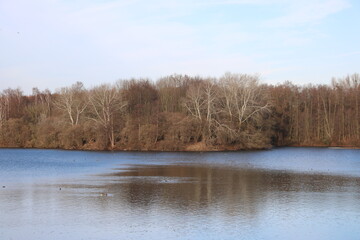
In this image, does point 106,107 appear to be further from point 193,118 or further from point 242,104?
point 242,104

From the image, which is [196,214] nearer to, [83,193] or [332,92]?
[83,193]

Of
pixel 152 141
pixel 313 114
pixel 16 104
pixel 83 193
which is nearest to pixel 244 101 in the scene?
pixel 152 141

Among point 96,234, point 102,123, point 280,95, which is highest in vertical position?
point 280,95

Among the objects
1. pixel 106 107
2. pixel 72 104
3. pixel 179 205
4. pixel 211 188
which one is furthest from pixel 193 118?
pixel 179 205

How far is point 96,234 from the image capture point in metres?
16.3

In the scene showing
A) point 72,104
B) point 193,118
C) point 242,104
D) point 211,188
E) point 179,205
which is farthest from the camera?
point 72,104

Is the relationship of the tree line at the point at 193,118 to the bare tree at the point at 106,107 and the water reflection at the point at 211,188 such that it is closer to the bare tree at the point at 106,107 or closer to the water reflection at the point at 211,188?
the bare tree at the point at 106,107

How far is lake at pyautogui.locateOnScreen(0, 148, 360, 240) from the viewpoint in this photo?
16.8 m

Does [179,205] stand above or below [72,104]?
below

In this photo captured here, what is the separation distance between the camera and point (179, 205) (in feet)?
71.9

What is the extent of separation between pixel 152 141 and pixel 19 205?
53212 mm

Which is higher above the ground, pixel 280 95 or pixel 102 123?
pixel 280 95

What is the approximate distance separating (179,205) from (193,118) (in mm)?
52810

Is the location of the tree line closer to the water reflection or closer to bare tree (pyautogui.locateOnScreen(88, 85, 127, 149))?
bare tree (pyautogui.locateOnScreen(88, 85, 127, 149))
